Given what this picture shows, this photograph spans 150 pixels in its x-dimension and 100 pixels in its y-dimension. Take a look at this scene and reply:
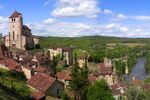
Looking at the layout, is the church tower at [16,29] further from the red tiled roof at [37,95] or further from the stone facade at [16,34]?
the red tiled roof at [37,95]

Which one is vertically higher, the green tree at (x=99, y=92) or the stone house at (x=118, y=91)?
the green tree at (x=99, y=92)

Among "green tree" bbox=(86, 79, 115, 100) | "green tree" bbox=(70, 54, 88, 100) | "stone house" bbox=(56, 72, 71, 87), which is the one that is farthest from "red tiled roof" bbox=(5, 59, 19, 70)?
"green tree" bbox=(86, 79, 115, 100)

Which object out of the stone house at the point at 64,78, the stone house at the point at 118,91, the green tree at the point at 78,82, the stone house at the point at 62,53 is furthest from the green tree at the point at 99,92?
the stone house at the point at 62,53

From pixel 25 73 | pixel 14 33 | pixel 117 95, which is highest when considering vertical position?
pixel 14 33

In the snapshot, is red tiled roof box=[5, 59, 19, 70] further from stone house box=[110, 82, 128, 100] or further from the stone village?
stone house box=[110, 82, 128, 100]

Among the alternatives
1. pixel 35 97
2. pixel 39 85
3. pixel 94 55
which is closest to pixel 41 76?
pixel 39 85

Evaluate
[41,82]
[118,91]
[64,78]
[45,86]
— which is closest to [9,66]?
[41,82]

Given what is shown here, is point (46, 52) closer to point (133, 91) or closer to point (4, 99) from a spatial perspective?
point (133, 91)

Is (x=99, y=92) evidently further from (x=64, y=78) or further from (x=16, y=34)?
(x=16, y=34)
